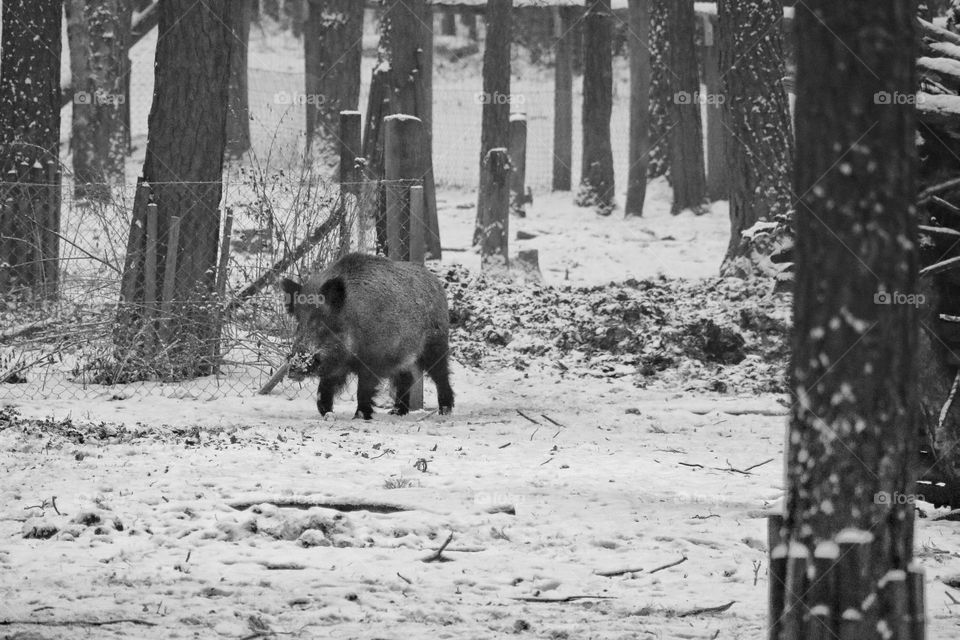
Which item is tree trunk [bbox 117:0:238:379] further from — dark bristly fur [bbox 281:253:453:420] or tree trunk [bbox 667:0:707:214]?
tree trunk [bbox 667:0:707:214]

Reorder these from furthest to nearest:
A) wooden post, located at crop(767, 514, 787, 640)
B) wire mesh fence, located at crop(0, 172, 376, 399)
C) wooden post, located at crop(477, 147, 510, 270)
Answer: wooden post, located at crop(477, 147, 510, 270) < wire mesh fence, located at crop(0, 172, 376, 399) < wooden post, located at crop(767, 514, 787, 640)

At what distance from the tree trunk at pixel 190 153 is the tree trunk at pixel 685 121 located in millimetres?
12039

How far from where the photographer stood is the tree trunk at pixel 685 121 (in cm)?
2059

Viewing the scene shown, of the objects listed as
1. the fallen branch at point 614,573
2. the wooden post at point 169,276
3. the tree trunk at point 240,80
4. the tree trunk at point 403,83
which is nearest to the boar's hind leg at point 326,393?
the wooden post at point 169,276

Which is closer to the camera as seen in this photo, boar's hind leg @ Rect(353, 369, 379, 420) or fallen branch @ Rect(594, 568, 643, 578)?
fallen branch @ Rect(594, 568, 643, 578)

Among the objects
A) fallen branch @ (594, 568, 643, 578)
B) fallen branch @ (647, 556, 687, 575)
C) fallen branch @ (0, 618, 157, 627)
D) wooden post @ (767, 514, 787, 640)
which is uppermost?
wooden post @ (767, 514, 787, 640)

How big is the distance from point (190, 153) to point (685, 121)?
12.7 metres

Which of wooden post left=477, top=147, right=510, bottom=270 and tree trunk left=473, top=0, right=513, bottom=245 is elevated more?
tree trunk left=473, top=0, right=513, bottom=245

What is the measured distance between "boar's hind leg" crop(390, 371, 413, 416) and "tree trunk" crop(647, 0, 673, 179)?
13493 mm

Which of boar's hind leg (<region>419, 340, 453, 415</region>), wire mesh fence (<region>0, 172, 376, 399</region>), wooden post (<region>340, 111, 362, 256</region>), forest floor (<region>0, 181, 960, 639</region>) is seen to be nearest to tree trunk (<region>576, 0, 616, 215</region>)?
wooden post (<region>340, 111, 362, 256</region>)

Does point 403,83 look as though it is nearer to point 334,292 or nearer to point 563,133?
point 334,292

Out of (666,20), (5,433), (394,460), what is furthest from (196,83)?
(666,20)

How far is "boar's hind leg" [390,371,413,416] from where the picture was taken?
909 cm
